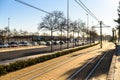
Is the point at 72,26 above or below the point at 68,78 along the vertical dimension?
above

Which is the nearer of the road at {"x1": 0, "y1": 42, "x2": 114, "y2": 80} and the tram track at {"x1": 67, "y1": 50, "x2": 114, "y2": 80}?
the tram track at {"x1": 67, "y1": 50, "x2": 114, "y2": 80}

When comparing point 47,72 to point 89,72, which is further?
point 89,72

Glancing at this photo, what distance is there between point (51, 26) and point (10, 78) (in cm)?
3397

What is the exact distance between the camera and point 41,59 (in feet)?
82.4

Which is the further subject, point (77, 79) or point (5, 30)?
point (5, 30)

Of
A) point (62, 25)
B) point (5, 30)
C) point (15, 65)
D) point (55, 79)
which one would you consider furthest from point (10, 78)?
point (5, 30)

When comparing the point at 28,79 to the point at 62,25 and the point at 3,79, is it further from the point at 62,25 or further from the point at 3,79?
the point at 62,25

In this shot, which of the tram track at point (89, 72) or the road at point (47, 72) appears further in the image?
the road at point (47, 72)

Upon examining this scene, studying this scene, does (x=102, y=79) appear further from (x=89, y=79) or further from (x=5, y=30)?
(x=5, y=30)

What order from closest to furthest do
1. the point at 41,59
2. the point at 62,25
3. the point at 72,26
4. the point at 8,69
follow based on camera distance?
the point at 8,69
the point at 41,59
the point at 62,25
the point at 72,26

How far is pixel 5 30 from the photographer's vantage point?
324 ft

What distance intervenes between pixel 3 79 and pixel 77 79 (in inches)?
173

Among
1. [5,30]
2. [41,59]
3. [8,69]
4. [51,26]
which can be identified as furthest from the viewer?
[5,30]

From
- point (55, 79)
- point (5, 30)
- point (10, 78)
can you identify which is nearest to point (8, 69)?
point (10, 78)
